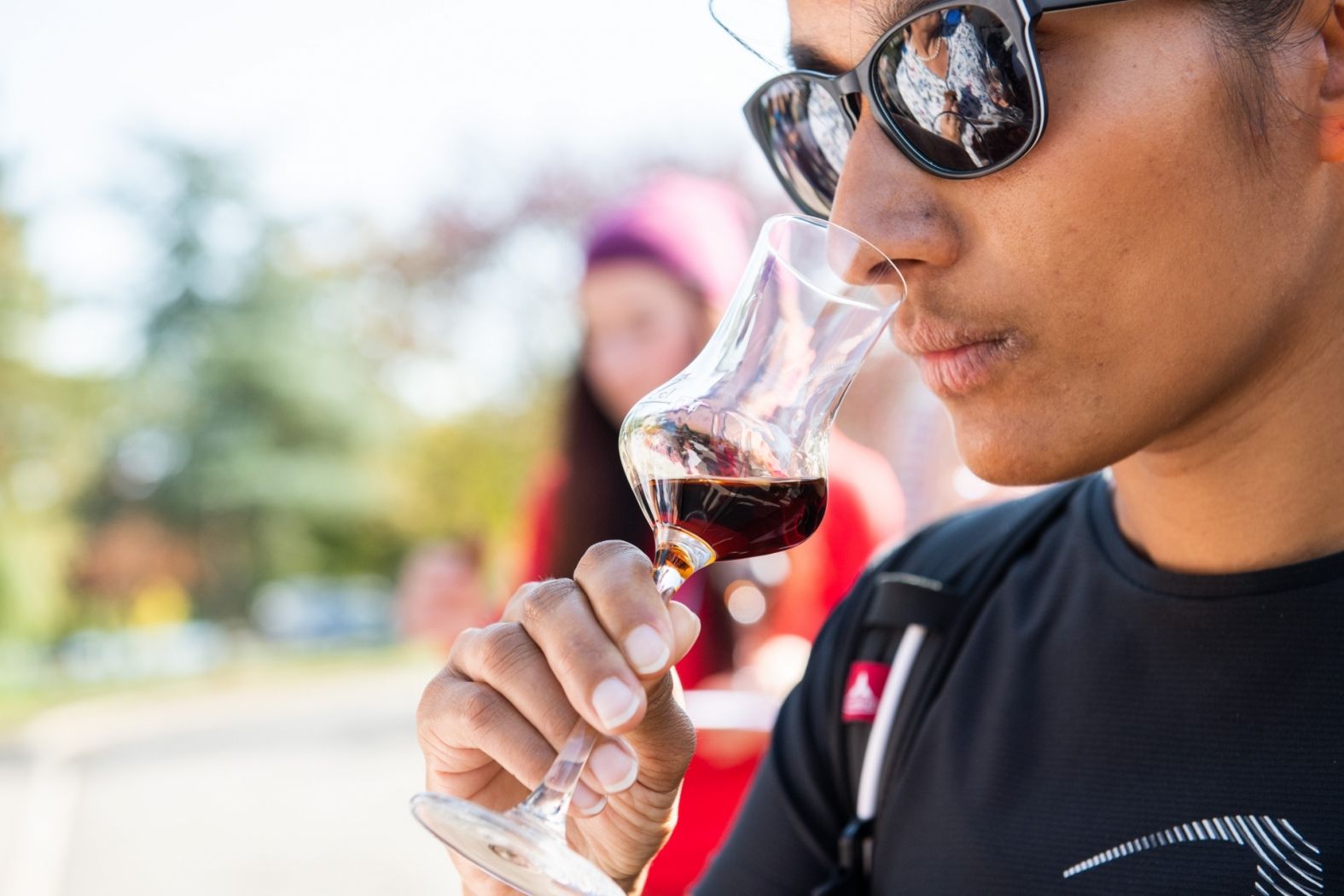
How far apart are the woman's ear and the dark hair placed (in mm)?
75

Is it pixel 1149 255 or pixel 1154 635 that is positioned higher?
pixel 1149 255

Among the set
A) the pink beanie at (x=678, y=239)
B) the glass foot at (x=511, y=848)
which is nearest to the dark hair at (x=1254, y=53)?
the glass foot at (x=511, y=848)

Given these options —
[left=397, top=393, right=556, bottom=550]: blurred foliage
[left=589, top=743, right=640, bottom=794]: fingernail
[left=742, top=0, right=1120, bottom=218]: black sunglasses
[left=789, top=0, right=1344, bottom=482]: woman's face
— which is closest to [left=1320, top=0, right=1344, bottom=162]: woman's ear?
[left=789, top=0, right=1344, bottom=482]: woman's face

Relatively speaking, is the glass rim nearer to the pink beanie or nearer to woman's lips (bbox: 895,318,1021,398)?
woman's lips (bbox: 895,318,1021,398)

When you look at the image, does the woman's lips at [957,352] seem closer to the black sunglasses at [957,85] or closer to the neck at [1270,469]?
the black sunglasses at [957,85]

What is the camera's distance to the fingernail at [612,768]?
1.49 metres

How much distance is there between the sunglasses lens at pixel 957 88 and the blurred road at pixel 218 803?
254 inches

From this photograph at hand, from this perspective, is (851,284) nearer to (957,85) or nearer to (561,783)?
(957,85)

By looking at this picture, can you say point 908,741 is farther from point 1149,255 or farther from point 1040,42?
point 1040,42

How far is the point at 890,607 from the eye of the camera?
202 cm

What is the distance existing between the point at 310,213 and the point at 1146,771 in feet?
132

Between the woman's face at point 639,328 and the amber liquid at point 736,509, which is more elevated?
the amber liquid at point 736,509

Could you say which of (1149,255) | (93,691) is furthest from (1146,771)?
(93,691)

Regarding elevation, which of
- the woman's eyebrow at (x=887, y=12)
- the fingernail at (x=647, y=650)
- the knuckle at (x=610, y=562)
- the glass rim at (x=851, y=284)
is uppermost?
the woman's eyebrow at (x=887, y=12)
